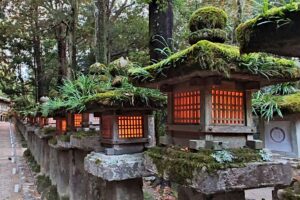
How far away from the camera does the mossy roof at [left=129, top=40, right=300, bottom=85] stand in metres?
3.40

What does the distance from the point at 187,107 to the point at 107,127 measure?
2.13m

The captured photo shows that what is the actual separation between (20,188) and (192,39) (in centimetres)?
1251

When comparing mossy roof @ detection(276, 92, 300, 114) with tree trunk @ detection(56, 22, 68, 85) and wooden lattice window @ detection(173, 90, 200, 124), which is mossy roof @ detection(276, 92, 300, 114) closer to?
wooden lattice window @ detection(173, 90, 200, 124)

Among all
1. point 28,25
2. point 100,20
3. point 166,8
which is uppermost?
point 28,25

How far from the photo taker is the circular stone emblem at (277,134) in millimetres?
9906

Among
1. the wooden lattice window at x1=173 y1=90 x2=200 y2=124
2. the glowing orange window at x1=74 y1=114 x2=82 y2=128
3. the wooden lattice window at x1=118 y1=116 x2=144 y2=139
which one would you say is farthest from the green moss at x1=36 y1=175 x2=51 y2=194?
the wooden lattice window at x1=173 y1=90 x2=200 y2=124

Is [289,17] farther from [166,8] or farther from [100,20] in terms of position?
[100,20]

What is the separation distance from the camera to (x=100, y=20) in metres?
12.6

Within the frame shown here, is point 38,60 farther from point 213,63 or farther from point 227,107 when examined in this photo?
point 213,63

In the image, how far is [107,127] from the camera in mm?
5930

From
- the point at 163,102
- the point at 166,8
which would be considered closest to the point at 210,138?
the point at 163,102

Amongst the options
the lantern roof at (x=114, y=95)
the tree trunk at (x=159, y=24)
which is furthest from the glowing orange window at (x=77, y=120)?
the tree trunk at (x=159, y=24)

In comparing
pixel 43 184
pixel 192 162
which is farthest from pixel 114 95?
pixel 43 184

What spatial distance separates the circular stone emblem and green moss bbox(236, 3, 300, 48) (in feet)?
26.9
